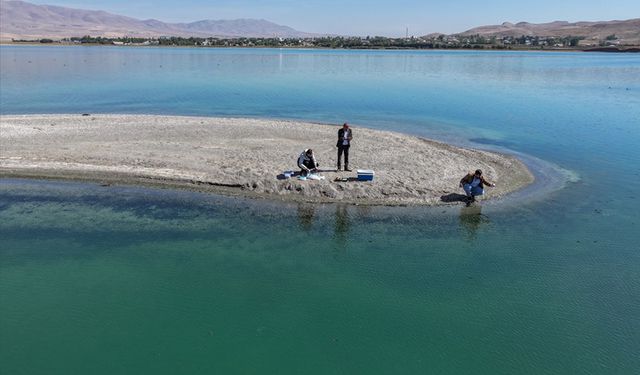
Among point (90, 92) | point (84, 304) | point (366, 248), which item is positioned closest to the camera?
point (84, 304)

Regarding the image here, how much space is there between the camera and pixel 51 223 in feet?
56.0

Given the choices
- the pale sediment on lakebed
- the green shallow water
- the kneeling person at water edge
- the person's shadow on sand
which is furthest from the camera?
the kneeling person at water edge

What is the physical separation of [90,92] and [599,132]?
41710 millimetres

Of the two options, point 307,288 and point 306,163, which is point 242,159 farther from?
point 307,288

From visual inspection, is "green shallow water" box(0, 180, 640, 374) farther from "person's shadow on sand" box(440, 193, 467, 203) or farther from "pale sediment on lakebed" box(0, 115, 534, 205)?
"pale sediment on lakebed" box(0, 115, 534, 205)

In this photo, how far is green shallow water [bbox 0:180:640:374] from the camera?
425 inches

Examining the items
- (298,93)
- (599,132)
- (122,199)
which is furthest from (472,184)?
(298,93)

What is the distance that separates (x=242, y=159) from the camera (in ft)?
74.1

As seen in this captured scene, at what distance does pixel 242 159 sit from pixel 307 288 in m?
10.5

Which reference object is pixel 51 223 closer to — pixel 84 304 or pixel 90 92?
pixel 84 304

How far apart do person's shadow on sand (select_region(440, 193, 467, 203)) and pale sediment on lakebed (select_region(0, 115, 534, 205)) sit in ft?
0.16

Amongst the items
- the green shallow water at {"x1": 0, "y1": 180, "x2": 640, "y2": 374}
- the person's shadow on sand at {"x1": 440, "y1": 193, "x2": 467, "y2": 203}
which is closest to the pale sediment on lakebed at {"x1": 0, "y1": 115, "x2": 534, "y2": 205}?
the person's shadow on sand at {"x1": 440, "y1": 193, "x2": 467, "y2": 203}

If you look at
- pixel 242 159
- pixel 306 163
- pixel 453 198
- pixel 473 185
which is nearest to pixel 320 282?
pixel 306 163

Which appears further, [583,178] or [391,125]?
[391,125]
